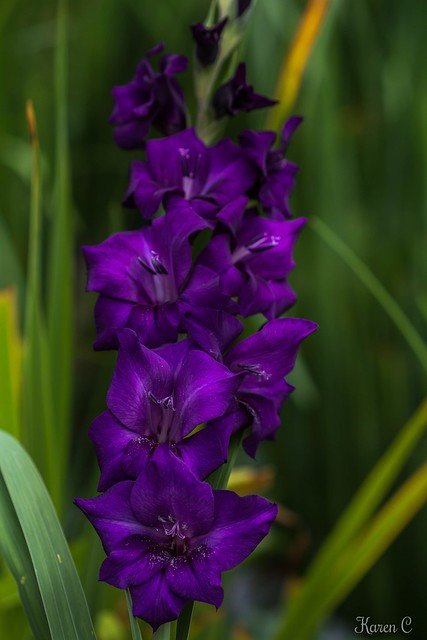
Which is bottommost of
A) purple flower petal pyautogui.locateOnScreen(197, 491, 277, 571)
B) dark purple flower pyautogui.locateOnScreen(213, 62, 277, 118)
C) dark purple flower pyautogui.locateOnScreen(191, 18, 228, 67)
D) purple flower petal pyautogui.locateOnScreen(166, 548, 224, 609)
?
purple flower petal pyautogui.locateOnScreen(166, 548, 224, 609)

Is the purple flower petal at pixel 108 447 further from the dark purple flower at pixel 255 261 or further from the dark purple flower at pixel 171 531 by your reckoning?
the dark purple flower at pixel 255 261

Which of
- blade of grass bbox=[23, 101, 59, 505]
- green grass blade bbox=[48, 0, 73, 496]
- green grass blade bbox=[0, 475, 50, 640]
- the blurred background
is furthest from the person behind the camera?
the blurred background

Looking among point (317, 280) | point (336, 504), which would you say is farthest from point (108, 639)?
point (317, 280)

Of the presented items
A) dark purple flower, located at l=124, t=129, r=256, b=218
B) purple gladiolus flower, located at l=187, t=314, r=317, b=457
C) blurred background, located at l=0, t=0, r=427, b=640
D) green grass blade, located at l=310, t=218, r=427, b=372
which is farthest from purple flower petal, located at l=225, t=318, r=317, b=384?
blurred background, located at l=0, t=0, r=427, b=640

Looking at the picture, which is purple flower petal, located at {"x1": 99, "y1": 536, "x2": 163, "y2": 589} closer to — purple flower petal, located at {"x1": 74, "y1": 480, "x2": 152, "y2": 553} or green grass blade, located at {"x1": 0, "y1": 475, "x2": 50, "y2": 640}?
purple flower petal, located at {"x1": 74, "y1": 480, "x2": 152, "y2": 553}

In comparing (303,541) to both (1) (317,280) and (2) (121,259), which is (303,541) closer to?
(1) (317,280)

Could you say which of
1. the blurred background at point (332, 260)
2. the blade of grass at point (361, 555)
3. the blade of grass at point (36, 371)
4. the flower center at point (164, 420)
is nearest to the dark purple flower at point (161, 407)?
the flower center at point (164, 420)

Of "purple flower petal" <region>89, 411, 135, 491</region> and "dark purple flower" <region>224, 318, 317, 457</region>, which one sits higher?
"dark purple flower" <region>224, 318, 317, 457</region>
